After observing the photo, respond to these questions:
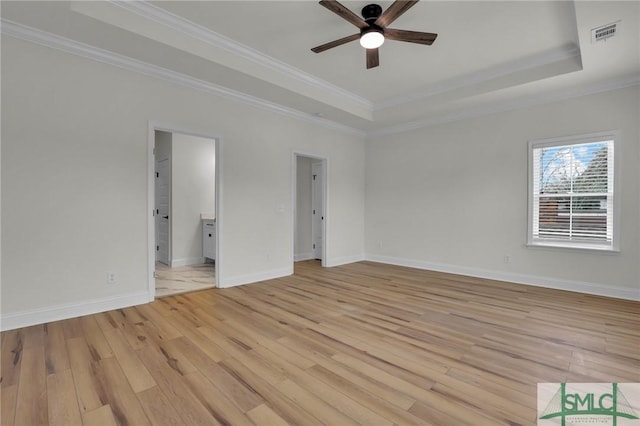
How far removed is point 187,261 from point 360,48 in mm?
5052

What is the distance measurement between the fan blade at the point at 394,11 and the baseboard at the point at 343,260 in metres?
4.27

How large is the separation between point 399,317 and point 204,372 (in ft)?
6.62

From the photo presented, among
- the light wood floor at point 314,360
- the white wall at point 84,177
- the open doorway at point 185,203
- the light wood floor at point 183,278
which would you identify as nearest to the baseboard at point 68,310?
the white wall at point 84,177

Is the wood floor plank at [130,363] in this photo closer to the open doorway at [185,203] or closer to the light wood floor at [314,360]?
the light wood floor at [314,360]

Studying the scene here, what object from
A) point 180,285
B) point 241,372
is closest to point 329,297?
point 241,372

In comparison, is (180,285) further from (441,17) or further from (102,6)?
(441,17)

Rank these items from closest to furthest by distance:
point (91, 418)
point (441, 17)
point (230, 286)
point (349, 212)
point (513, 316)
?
1. point (91, 418)
2. point (441, 17)
3. point (513, 316)
4. point (230, 286)
5. point (349, 212)

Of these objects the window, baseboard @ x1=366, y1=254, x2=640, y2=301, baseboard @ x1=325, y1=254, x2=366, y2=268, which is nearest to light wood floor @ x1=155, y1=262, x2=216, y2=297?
baseboard @ x1=325, y1=254, x2=366, y2=268

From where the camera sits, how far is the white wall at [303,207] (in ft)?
23.2

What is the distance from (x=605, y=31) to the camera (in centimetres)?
289

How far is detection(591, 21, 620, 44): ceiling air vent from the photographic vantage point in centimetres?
282

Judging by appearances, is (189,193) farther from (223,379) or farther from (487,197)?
(487,197)

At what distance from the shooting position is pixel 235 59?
367 cm

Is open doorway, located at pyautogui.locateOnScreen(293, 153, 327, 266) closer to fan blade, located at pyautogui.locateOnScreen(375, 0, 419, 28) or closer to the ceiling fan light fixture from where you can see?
the ceiling fan light fixture
